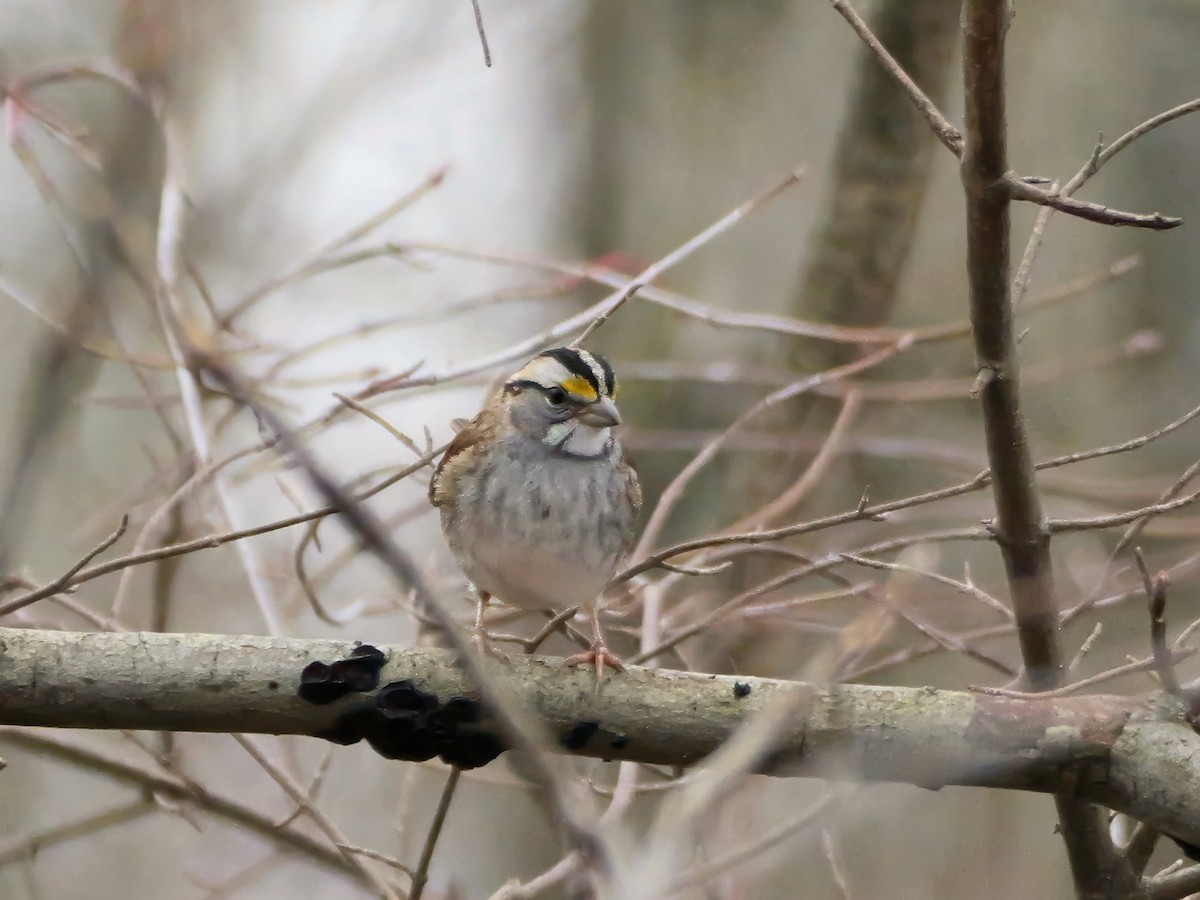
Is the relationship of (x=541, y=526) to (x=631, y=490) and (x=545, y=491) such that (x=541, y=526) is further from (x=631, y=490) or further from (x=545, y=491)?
(x=631, y=490)

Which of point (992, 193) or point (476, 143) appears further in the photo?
point (476, 143)

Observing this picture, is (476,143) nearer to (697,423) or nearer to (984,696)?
(697,423)

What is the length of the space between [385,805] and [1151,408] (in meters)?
4.01

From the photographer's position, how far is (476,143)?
6.70 m

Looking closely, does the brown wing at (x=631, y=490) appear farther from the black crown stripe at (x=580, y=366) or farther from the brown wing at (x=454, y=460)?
the brown wing at (x=454, y=460)

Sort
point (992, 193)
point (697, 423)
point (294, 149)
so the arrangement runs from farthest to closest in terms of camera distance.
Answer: point (697, 423)
point (294, 149)
point (992, 193)

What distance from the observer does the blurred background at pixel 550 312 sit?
3.07 meters

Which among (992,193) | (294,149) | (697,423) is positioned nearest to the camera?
(992,193)

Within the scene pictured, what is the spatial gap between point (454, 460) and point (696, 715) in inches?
49.3

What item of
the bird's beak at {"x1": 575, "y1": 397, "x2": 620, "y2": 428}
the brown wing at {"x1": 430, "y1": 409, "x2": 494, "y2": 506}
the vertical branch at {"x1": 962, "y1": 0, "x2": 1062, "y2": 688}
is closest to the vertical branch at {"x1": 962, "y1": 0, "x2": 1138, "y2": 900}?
the vertical branch at {"x1": 962, "y1": 0, "x2": 1062, "y2": 688}

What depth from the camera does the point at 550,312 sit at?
6188mm

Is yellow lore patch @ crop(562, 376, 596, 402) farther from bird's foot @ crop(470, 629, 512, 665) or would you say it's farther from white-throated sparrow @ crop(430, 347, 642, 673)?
bird's foot @ crop(470, 629, 512, 665)

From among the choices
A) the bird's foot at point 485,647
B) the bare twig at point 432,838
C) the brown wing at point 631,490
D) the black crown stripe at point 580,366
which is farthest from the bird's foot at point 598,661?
the black crown stripe at point 580,366

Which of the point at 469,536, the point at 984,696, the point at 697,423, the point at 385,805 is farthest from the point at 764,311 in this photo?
the point at 984,696
